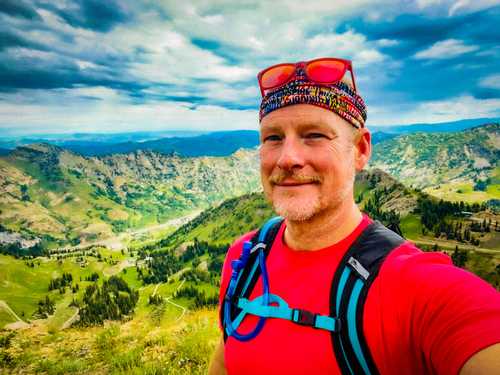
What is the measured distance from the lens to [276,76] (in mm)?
5094

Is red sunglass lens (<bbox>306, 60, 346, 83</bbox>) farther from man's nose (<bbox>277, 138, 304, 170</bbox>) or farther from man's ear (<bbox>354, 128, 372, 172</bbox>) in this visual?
man's nose (<bbox>277, 138, 304, 170</bbox>)

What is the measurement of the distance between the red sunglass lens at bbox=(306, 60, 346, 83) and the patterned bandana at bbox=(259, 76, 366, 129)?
14 cm

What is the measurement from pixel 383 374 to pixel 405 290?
794 mm

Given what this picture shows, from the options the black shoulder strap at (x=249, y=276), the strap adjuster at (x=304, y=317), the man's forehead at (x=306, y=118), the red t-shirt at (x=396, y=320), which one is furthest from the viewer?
the black shoulder strap at (x=249, y=276)

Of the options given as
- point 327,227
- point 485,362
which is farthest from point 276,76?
point 485,362

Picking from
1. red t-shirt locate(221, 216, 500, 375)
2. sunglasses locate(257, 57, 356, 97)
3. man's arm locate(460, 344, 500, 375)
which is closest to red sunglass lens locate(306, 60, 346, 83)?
sunglasses locate(257, 57, 356, 97)

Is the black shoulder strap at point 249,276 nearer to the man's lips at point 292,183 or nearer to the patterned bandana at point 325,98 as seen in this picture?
the man's lips at point 292,183

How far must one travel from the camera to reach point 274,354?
3.63 meters

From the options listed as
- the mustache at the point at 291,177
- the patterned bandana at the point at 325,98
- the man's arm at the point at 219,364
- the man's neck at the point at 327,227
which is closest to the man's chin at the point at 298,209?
the man's neck at the point at 327,227

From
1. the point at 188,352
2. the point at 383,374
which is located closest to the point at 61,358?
the point at 188,352

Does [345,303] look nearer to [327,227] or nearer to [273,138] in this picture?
[327,227]

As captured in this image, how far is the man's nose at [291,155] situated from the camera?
409cm

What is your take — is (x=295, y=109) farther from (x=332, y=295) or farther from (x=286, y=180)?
(x=332, y=295)

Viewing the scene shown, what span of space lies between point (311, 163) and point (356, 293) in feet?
5.25
